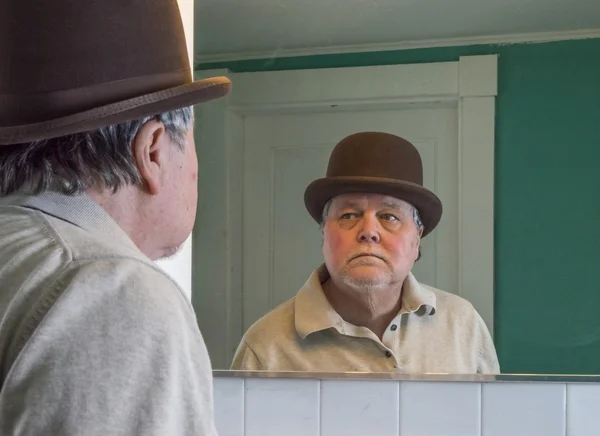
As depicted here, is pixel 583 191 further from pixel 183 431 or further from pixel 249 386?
pixel 183 431

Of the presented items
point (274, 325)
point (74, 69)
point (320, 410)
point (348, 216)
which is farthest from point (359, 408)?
point (74, 69)

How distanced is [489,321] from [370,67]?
415mm

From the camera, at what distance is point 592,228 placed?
2.99 ft

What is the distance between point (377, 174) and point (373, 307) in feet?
0.64

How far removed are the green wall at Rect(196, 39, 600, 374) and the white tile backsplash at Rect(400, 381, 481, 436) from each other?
0.07 meters

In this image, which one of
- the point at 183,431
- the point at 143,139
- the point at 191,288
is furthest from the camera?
the point at 191,288

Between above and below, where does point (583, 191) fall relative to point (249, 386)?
above

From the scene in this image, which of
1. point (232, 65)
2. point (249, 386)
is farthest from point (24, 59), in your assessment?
point (249, 386)

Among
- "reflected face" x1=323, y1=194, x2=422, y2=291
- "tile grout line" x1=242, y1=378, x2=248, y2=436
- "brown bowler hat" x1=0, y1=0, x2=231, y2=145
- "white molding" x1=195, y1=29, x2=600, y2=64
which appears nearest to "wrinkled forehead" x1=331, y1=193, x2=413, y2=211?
"reflected face" x1=323, y1=194, x2=422, y2=291

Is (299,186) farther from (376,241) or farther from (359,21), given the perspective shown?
(359,21)

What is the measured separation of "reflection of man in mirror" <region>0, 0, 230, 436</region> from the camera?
39cm

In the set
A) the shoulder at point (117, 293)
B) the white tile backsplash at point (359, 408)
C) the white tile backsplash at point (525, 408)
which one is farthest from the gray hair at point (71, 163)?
the white tile backsplash at point (525, 408)

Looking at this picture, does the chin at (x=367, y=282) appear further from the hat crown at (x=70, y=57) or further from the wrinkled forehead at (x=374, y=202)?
the hat crown at (x=70, y=57)

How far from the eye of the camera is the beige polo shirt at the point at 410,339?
0.92 m
